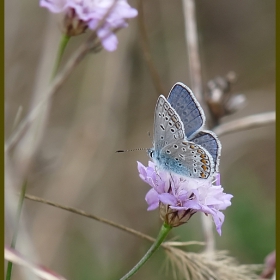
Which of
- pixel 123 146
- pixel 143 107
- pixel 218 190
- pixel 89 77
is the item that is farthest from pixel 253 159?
pixel 218 190

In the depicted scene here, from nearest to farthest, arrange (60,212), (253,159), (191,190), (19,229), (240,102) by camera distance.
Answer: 1. (19,229)
2. (191,190)
3. (240,102)
4. (60,212)
5. (253,159)

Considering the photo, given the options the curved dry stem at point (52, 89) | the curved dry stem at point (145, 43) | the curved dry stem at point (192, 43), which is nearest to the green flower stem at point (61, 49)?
the curved dry stem at point (52, 89)

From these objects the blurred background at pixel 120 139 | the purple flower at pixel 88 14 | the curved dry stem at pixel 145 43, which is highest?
the purple flower at pixel 88 14

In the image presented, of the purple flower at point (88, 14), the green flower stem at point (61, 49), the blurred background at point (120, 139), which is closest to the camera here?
the green flower stem at point (61, 49)

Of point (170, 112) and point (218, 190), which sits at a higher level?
point (170, 112)

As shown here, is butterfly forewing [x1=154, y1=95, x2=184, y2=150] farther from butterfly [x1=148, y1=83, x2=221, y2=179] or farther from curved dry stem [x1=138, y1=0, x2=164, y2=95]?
curved dry stem [x1=138, y1=0, x2=164, y2=95]

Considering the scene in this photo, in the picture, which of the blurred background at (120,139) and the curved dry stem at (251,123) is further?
the blurred background at (120,139)

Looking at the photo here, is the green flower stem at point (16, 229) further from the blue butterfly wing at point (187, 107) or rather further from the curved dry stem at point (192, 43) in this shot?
the curved dry stem at point (192, 43)

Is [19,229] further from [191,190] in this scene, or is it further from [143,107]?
[143,107]

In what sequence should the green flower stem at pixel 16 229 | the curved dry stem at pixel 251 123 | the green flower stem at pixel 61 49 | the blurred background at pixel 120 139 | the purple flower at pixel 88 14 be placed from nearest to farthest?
the green flower stem at pixel 16 229, the green flower stem at pixel 61 49, the purple flower at pixel 88 14, the curved dry stem at pixel 251 123, the blurred background at pixel 120 139
